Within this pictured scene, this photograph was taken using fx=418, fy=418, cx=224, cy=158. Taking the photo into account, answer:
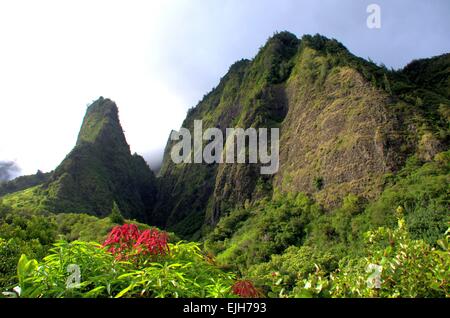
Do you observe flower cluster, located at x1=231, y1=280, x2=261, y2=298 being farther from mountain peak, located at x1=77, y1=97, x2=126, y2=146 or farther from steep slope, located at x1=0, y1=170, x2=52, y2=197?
mountain peak, located at x1=77, y1=97, x2=126, y2=146

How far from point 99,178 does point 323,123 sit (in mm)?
65204

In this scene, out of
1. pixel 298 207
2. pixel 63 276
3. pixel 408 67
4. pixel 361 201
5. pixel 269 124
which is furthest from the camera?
pixel 408 67

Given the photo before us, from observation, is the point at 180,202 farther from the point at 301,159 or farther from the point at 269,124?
the point at 301,159

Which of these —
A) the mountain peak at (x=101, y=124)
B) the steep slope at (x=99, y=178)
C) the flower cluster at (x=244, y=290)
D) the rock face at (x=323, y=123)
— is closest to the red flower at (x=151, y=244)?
the flower cluster at (x=244, y=290)

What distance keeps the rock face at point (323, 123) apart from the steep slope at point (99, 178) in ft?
63.3

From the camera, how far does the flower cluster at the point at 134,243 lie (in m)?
4.25

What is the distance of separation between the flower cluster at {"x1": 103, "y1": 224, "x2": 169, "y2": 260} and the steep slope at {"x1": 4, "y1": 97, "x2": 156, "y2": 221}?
271 feet

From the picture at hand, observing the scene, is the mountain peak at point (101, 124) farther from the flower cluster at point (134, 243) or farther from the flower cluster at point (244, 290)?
the flower cluster at point (244, 290)

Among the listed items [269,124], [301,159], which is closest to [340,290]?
[301,159]

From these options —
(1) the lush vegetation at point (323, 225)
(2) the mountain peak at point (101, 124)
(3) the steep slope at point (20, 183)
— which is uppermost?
(2) the mountain peak at point (101, 124)

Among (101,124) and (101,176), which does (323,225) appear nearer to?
(101,176)

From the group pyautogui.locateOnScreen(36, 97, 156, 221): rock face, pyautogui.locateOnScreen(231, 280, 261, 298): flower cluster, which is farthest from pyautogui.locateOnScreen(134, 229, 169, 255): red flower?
pyautogui.locateOnScreen(36, 97, 156, 221): rock face

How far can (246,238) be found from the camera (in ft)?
182
